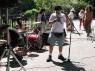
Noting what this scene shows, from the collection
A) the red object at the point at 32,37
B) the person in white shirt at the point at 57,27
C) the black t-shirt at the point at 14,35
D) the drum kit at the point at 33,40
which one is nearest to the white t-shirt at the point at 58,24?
the person in white shirt at the point at 57,27

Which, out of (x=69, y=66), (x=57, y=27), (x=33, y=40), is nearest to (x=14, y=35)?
(x=57, y=27)

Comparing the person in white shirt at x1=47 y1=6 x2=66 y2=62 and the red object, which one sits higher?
the person in white shirt at x1=47 y1=6 x2=66 y2=62

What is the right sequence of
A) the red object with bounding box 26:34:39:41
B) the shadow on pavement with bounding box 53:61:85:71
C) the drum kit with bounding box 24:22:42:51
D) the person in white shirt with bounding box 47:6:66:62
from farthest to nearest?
1. the red object with bounding box 26:34:39:41
2. the drum kit with bounding box 24:22:42:51
3. the person in white shirt with bounding box 47:6:66:62
4. the shadow on pavement with bounding box 53:61:85:71

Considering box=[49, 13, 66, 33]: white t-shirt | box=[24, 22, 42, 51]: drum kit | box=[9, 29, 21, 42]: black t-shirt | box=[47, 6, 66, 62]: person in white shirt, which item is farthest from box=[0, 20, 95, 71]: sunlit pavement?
box=[49, 13, 66, 33]: white t-shirt

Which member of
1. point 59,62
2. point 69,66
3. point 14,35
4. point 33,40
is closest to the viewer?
point 14,35

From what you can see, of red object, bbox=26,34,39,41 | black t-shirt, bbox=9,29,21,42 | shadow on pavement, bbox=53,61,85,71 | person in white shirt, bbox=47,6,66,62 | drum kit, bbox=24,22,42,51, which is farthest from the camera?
red object, bbox=26,34,39,41

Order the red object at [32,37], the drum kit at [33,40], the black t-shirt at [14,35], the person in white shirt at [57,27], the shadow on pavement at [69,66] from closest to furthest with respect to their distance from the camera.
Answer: the black t-shirt at [14,35], the shadow on pavement at [69,66], the person in white shirt at [57,27], the drum kit at [33,40], the red object at [32,37]

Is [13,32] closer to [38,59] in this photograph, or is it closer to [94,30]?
[38,59]

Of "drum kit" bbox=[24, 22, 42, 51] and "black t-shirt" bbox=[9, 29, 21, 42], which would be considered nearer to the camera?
"black t-shirt" bbox=[9, 29, 21, 42]

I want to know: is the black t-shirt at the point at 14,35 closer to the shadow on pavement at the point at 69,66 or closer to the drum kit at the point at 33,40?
the shadow on pavement at the point at 69,66

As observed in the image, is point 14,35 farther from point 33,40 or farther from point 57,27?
point 33,40

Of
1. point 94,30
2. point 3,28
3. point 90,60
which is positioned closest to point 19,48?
point 90,60

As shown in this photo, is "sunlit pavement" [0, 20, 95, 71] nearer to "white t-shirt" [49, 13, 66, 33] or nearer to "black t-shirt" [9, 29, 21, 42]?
"black t-shirt" [9, 29, 21, 42]

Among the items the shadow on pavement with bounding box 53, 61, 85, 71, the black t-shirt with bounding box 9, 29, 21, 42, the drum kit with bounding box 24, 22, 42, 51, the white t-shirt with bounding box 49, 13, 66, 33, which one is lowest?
the shadow on pavement with bounding box 53, 61, 85, 71
